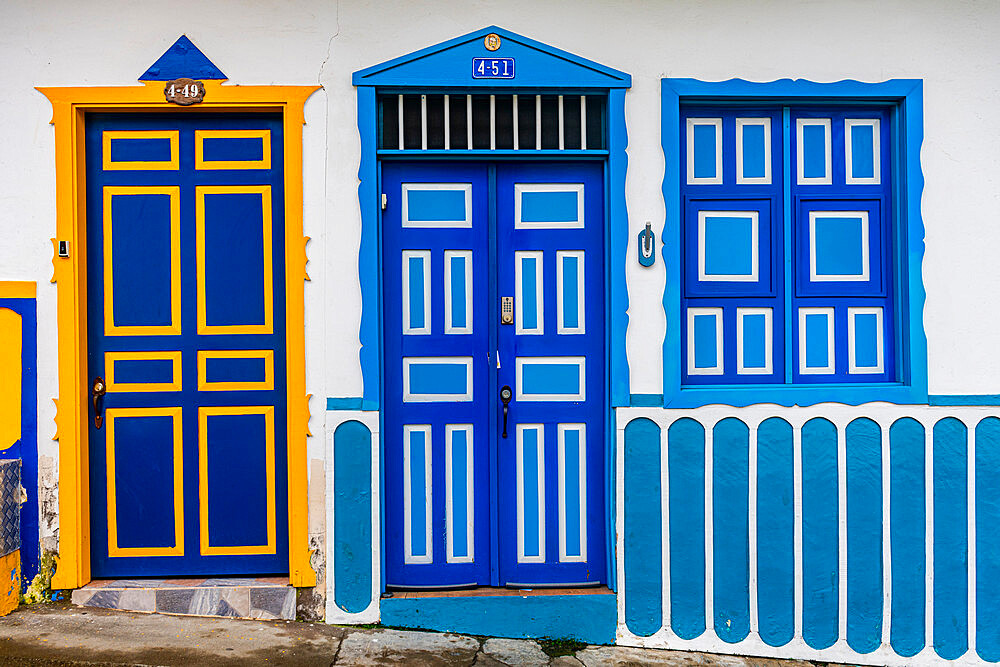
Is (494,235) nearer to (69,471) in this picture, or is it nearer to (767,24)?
(767,24)

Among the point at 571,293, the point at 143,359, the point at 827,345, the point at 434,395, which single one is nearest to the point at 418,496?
the point at 434,395

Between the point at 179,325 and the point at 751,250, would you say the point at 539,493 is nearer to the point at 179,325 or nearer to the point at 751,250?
the point at 751,250

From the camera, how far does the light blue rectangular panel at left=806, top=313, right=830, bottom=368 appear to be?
4.32m

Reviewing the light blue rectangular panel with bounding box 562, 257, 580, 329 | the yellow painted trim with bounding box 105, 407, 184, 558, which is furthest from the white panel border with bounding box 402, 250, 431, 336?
the yellow painted trim with bounding box 105, 407, 184, 558

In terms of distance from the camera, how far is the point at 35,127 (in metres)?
4.07

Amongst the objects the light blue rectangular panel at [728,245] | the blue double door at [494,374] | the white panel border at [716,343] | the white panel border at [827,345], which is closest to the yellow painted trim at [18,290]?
the blue double door at [494,374]

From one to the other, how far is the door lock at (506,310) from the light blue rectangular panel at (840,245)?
1.73m

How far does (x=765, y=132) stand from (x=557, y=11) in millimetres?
1329

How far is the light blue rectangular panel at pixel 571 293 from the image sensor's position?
426 cm

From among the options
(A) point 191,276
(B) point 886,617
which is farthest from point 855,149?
(A) point 191,276

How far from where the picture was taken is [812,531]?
4195 millimetres

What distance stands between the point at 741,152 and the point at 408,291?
6.58 feet

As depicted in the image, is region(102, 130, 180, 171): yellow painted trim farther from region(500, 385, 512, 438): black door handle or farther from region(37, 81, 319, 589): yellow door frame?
region(500, 385, 512, 438): black door handle

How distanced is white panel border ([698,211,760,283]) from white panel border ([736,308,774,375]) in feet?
0.58
